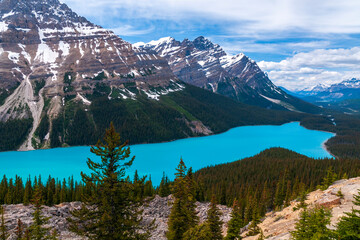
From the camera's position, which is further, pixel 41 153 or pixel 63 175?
pixel 41 153

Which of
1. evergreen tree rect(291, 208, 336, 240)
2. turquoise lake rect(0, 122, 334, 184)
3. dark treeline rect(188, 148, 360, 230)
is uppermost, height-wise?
turquoise lake rect(0, 122, 334, 184)

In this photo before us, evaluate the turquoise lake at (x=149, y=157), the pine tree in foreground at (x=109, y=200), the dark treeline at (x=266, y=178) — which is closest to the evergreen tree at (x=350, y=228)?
the pine tree in foreground at (x=109, y=200)

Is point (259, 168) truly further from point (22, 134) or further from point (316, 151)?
point (22, 134)

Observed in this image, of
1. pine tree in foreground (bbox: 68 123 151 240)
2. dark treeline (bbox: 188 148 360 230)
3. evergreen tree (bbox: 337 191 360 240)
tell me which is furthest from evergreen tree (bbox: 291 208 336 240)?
dark treeline (bbox: 188 148 360 230)

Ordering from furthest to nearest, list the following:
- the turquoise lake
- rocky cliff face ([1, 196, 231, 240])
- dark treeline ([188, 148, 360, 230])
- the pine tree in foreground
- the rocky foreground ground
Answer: the turquoise lake
dark treeline ([188, 148, 360, 230])
rocky cliff face ([1, 196, 231, 240])
the rocky foreground ground
the pine tree in foreground

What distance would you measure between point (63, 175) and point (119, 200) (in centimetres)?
10111

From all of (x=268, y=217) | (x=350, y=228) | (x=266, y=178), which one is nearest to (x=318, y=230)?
(x=350, y=228)

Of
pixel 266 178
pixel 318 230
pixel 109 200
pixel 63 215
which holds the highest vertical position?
pixel 266 178

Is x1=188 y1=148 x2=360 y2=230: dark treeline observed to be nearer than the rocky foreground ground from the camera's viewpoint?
No

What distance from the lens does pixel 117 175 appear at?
813 inches

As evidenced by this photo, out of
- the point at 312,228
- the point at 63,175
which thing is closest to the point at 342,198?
the point at 312,228

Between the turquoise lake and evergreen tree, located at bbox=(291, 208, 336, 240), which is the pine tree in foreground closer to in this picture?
evergreen tree, located at bbox=(291, 208, 336, 240)

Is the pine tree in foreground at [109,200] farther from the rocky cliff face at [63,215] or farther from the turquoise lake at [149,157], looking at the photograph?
the turquoise lake at [149,157]

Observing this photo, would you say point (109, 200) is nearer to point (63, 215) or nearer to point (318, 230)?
point (318, 230)
